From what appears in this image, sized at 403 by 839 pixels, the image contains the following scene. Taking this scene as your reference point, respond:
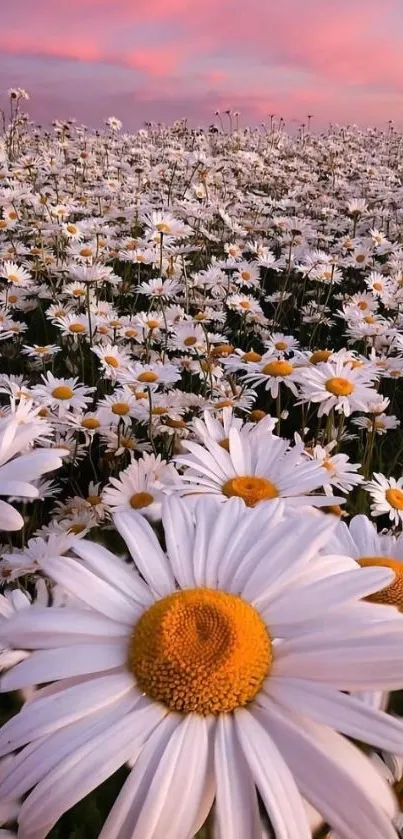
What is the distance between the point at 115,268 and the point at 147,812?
7.47 meters

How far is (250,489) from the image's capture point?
1961mm

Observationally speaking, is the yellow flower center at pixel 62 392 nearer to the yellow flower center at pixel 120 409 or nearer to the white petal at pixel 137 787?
the yellow flower center at pixel 120 409

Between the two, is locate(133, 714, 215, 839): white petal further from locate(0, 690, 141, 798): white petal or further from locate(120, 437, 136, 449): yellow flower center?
locate(120, 437, 136, 449): yellow flower center

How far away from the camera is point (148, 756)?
96 cm

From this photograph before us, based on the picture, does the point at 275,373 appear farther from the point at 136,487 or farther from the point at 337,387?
the point at 136,487

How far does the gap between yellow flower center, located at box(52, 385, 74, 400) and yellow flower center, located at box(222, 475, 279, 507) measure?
206cm

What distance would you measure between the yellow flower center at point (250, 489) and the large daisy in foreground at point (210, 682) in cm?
61

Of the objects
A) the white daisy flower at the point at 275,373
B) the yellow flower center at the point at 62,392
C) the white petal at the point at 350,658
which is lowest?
the yellow flower center at the point at 62,392

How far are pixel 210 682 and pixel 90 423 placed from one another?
2.70m

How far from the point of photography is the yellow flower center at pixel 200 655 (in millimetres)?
1042

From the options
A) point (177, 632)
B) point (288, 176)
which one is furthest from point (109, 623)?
point (288, 176)

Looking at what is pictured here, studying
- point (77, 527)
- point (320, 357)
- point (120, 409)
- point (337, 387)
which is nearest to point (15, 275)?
point (120, 409)

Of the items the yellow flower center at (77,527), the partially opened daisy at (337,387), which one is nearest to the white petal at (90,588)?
the yellow flower center at (77,527)

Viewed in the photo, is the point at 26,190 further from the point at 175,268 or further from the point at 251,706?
the point at 251,706
